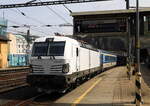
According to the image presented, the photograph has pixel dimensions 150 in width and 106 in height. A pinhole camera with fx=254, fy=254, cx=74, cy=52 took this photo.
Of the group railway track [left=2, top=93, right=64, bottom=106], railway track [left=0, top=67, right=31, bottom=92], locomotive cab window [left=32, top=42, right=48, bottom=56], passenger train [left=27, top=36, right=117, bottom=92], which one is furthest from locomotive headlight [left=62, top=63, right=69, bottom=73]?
railway track [left=0, top=67, right=31, bottom=92]

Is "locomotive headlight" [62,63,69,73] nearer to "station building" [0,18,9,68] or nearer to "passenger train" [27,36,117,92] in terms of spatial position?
"passenger train" [27,36,117,92]

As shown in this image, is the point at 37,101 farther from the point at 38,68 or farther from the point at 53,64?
the point at 53,64

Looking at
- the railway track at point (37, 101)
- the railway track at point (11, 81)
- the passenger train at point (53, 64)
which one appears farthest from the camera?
the railway track at point (11, 81)

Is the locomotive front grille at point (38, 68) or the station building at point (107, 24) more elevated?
the station building at point (107, 24)

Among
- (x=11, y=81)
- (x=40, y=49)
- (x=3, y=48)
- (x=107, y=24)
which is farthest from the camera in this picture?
(x=107, y=24)

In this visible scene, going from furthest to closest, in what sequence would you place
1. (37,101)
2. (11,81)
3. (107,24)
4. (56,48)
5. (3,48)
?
(107,24), (3,48), (11,81), (56,48), (37,101)

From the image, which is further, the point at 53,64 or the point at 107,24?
the point at 107,24

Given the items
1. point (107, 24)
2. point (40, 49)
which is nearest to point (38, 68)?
point (40, 49)

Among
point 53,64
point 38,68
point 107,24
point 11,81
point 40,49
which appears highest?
point 107,24

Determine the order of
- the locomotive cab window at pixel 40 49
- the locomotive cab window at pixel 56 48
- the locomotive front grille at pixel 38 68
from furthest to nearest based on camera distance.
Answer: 1. the locomotive cab window at pixel 40 49
2. the locomotive cab window at pixel 56 48
3. the locomotive front grille at pixel 38 68

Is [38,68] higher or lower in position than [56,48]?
lower

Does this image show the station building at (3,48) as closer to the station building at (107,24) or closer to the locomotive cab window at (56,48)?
the station building at (107,24)

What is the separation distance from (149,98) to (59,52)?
15.9 feet

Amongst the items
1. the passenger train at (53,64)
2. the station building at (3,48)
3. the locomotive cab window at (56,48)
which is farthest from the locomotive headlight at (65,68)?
the station building at (3,48)
